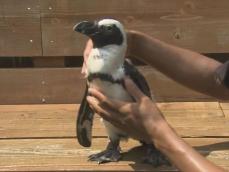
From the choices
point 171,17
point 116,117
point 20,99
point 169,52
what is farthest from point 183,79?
point 20,99

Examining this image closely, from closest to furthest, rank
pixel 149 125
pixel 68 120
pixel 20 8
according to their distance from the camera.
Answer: pixel 149 125
pixel 68 120
pixel 20 8

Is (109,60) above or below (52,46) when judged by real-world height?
above

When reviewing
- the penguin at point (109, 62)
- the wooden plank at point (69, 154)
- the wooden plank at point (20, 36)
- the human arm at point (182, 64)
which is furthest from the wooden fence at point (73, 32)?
the penguin at point (109, 62)

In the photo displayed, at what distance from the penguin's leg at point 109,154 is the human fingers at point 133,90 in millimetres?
184

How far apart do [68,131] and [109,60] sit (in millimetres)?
405

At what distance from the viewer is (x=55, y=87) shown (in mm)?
2012

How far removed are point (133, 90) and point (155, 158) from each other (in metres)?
0.20

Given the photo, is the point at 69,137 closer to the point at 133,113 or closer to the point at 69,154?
the point at 69,154

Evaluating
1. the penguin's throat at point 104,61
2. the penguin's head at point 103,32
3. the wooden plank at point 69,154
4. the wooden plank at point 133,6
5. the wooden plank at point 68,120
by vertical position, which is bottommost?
the wooden plank at point 68,120

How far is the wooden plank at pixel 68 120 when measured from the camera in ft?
5.61

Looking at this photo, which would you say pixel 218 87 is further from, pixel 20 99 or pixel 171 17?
pixel 20 99

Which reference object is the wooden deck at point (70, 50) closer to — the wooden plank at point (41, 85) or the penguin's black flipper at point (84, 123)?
the wooden plank at point (41, 85)

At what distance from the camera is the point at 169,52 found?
1687 mm

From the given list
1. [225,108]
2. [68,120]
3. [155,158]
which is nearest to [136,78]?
[155,158]
